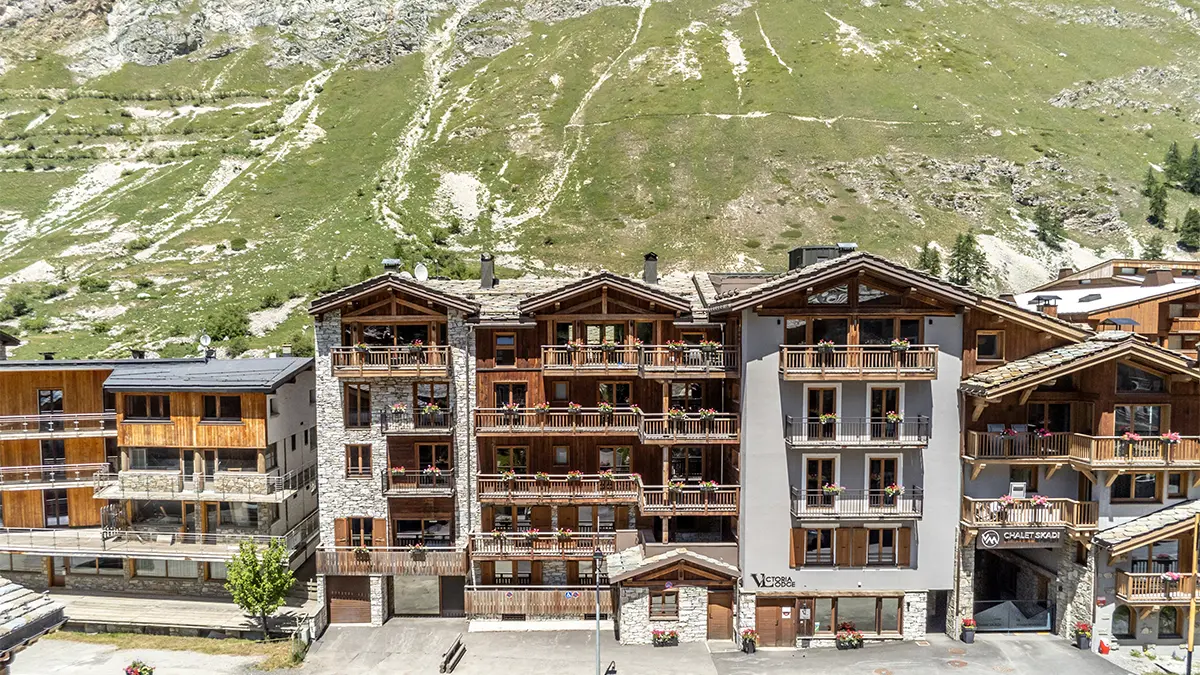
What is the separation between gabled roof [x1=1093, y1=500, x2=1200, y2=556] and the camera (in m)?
26.4

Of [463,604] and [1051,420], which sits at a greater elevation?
[1051,420]

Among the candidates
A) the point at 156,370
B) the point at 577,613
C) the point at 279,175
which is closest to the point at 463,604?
the point at 577,613

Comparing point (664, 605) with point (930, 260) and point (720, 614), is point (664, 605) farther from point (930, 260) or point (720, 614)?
point (930, 260)

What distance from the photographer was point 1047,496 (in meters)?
28.9

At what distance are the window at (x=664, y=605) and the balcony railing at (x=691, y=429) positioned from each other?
6.05 meters

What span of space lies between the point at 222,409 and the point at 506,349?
43.3 ft

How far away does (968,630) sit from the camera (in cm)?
2841

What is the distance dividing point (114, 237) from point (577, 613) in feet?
400

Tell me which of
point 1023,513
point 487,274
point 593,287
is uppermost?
point 487,274

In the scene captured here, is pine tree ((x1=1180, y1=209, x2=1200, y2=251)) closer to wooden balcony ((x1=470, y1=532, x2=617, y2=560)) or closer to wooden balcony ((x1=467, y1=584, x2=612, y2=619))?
wooden balcony ((x1=470, y1=532, x2=617, y2=560))

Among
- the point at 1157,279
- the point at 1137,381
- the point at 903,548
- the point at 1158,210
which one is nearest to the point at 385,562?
the point at 903,548

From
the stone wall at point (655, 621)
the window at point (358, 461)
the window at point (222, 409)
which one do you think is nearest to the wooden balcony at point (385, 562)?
the window at point (358, 461)

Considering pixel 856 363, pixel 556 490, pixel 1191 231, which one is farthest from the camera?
pixel 1191 231

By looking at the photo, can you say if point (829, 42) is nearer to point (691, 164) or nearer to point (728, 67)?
point (728, 67)
